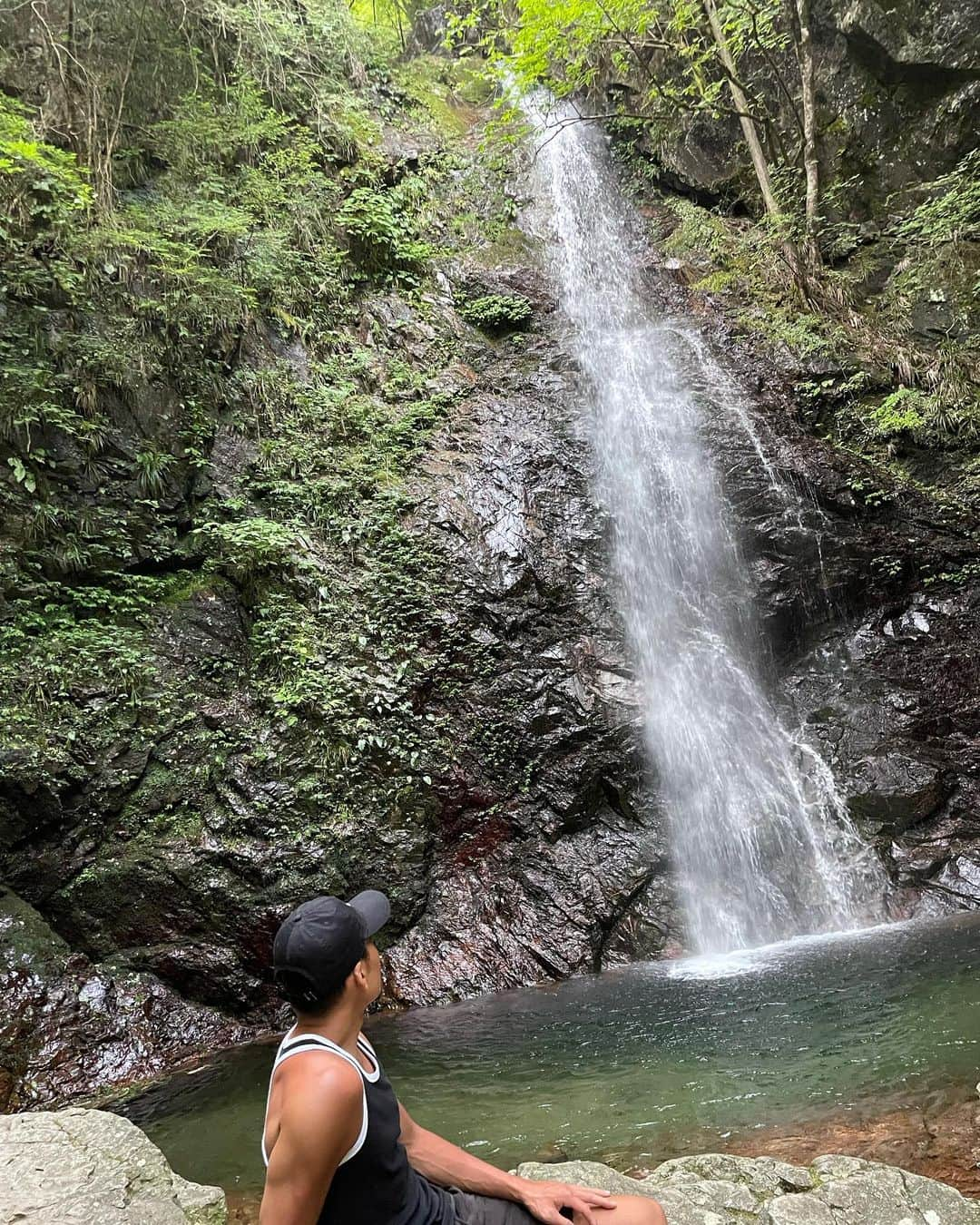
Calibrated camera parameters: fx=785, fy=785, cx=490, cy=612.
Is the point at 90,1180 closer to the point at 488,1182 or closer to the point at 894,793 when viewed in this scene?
the point at 488,1182

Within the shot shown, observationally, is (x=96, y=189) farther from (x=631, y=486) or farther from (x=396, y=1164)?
(x=396, y=1164)

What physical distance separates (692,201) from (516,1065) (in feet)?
49.4

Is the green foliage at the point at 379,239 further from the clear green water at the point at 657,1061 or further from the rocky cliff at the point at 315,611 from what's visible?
the clear green water at the point at 657,1061

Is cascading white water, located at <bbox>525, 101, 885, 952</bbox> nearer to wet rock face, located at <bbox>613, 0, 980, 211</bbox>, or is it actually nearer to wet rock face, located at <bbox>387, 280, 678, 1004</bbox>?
wet rock face, located at <bbox>387, 280, 678, 1004</bbox>

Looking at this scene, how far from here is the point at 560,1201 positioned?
6.54ft

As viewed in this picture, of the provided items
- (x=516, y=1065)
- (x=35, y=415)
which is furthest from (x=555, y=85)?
(x=516, y=1065)

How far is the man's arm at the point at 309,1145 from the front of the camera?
1.55 metres

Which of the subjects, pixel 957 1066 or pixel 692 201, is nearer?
pixel 957 1066

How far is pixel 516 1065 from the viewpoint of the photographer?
5.01m

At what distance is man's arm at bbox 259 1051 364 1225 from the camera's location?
1553 millimetres

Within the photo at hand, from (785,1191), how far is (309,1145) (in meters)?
2.14

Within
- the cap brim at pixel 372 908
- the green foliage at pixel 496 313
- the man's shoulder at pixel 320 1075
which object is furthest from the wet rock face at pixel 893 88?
the man's shoulder at pixel 320 1075

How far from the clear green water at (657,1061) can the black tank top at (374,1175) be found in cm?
223

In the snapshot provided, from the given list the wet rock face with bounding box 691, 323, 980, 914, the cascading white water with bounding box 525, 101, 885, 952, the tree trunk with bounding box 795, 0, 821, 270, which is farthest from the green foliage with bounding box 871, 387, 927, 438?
the tree trunk with bounding box 795, 0, 821, 270
